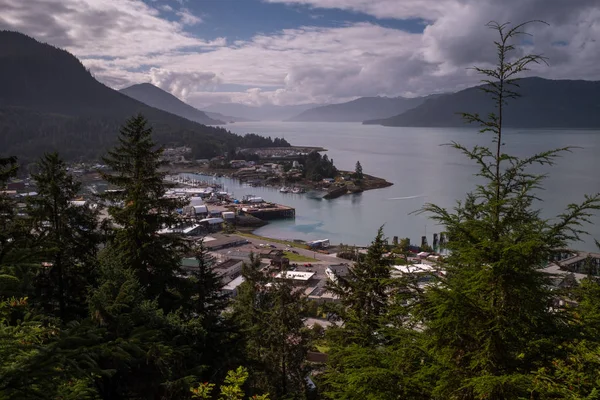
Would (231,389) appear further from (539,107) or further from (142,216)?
(539,107)

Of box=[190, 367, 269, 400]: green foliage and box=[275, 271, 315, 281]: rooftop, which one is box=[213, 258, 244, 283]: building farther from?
box=[190, 367, 269, 400]: green foliage

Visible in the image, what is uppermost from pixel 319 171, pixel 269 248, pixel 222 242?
pixel 319 171

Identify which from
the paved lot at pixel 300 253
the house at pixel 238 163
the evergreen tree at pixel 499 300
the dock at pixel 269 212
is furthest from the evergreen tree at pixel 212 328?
the house at pixel 238 163

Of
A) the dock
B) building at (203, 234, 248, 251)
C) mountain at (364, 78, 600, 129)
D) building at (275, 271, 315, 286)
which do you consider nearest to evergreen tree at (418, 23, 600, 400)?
building at (275, 271, 315, 286)

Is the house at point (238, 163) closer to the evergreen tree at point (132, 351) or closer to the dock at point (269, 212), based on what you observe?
the dock at point (269, 212)

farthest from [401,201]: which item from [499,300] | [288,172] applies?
[499,300]

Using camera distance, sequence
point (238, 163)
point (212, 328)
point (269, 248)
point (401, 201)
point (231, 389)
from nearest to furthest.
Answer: point (231, 389) → point (212, 328) → point (269, 248) → point (401, 201) → point (238, 163)

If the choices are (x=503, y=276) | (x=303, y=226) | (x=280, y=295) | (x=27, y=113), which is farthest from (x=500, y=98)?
(x=27, y=113)
